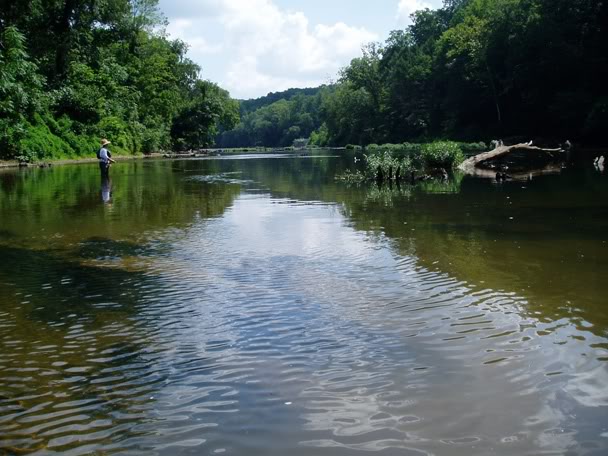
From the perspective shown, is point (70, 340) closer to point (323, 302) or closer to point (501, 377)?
point (323, 302)

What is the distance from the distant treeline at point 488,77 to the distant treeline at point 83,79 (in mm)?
45856

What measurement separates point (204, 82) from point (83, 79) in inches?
2086

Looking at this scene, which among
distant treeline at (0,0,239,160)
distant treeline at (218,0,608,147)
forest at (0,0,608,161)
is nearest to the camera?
distant treeline at (0,0,239,160)

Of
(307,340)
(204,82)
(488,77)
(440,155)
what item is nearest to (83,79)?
(440,155)

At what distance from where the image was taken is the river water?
4.29 meters

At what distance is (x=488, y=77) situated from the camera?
87625 mm

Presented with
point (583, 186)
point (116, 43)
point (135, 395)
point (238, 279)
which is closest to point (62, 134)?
point (116, 43)

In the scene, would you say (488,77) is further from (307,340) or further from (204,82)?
(307,340)

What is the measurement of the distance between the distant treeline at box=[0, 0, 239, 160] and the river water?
86.5ft

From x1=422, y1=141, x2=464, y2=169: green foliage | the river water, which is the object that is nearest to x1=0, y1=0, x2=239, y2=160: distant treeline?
x1=422, y1=141, x2=464, y2=169: green foliage

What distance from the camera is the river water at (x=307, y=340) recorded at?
4.29m

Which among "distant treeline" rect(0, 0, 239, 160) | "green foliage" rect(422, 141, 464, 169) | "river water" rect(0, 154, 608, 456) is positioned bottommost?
"river water" rect(0, 154, 608, 456)

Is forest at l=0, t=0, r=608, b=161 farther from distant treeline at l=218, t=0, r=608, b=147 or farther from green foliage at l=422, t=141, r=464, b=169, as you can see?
green foliage at l=422, t=141, r=464, b=169

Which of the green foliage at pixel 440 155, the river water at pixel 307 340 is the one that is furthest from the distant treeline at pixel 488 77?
the river water at pixel 307 340
